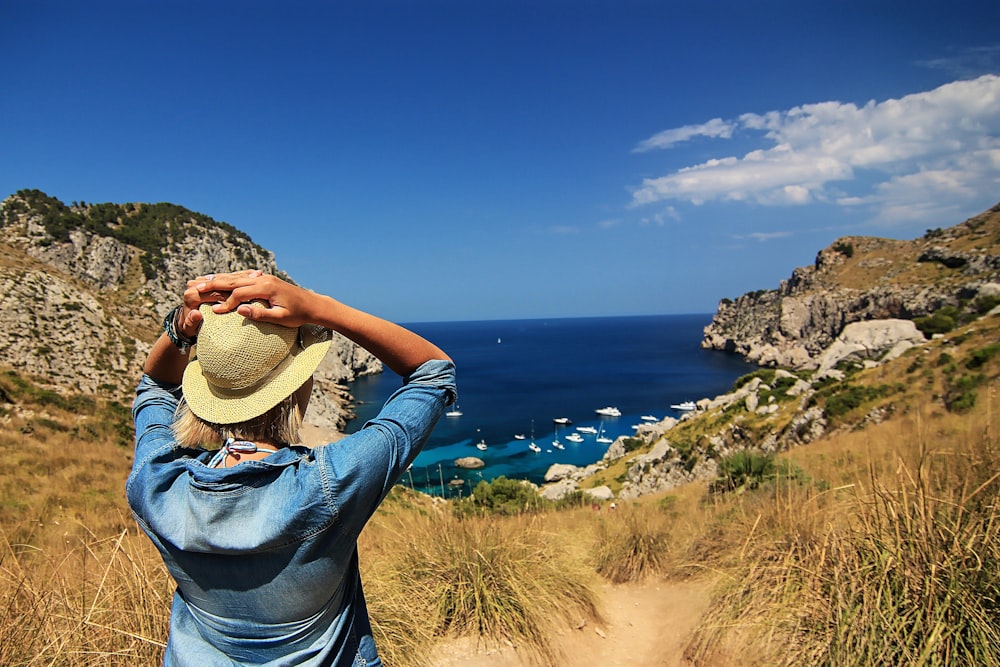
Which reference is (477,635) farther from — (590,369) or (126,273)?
(590,369)

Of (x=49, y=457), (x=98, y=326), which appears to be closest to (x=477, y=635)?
(x=49, y=457)

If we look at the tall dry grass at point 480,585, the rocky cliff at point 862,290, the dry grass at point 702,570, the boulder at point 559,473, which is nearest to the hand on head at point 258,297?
the dry grass at point 702,570

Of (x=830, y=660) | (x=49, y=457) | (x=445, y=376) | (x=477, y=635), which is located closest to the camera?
(x=445, y=376)

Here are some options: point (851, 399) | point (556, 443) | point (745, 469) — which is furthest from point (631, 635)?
point (556, 443)

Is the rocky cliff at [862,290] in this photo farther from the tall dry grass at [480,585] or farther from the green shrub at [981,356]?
the tall dry grass at [480,585]

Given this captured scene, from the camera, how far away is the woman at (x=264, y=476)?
115 centimetres

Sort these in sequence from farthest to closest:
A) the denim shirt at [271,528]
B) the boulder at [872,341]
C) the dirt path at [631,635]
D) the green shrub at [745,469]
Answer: the boulder at [872,341] < the green shrub at [745,469] < the dirt path at [631,635] < the denim shirt at [271,528]

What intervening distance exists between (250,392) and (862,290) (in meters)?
100

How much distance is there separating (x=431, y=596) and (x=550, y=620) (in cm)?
91

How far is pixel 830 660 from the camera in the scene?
8.87 ft

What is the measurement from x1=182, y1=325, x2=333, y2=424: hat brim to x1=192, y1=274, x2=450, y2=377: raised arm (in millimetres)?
111

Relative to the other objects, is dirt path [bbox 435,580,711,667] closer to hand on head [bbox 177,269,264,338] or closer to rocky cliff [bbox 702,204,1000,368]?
hand on head [bbox 177,269,264,338]

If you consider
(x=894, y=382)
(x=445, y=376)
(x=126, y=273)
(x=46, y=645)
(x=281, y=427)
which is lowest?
(x=894, y=382)

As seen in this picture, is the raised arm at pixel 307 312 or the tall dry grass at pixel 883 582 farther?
the tall dry grass at pixel 883 582
